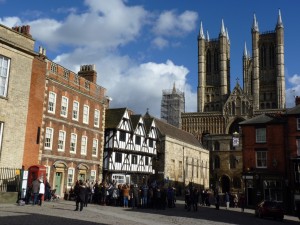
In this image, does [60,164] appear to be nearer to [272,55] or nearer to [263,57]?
[263,57]

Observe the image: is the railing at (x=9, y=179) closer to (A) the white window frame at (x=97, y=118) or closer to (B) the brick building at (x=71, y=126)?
(B) the brick building at (x=71, y=126)

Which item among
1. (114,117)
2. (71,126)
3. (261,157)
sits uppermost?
(114,117)

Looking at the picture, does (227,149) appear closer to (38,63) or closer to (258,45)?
(258,45)

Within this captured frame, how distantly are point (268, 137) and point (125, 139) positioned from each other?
49.8 ft

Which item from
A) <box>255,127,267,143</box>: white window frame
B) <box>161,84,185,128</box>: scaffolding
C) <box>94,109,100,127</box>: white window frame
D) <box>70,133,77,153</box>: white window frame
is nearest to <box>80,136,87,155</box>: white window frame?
<box>70,133,77,153</box>: white window frame

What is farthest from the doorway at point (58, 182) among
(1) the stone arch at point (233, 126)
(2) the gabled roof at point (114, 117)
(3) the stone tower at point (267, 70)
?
(3) the stone tower at point (267, 70)

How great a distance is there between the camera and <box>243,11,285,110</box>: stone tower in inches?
4013

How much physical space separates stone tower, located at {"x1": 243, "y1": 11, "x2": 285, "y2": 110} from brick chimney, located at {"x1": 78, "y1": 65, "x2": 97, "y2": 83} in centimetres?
7122

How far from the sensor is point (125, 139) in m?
41.0

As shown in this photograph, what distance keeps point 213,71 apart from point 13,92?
94.7 meters

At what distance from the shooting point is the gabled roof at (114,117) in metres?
39.1

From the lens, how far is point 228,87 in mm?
110438

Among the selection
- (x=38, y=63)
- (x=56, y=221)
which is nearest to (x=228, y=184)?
(x=38, y=63)

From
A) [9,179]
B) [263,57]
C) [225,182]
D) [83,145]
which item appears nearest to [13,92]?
[9,179]
